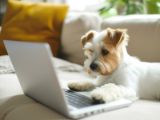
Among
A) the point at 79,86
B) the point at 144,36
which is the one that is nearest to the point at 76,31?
the point at 144,36

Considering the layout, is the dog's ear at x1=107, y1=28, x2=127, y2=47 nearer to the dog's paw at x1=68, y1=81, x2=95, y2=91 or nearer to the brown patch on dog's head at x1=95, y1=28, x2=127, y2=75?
the brown patch on dog's head at x1=95, y1=28, x2=127, y2=75

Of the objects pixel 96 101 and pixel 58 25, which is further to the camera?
pixel 58 25

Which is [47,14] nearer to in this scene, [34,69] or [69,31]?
[69,31]

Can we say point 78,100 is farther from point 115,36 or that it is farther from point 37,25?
point 37,25

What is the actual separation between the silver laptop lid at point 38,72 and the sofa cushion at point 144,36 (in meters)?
0.77

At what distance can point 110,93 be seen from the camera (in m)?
1.29

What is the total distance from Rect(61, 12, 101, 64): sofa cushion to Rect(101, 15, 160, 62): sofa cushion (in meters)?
0.24

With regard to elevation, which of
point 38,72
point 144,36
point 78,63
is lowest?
point 78,63

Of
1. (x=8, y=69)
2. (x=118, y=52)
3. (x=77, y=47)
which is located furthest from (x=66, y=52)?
(x=118, y=52)

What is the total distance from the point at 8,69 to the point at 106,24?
2.27ft

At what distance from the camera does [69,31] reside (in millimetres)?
2244

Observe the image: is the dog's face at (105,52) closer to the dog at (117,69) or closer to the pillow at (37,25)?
the dog at (117,69)

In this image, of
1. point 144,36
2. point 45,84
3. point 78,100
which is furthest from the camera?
point 144,36

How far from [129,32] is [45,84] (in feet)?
3.08
